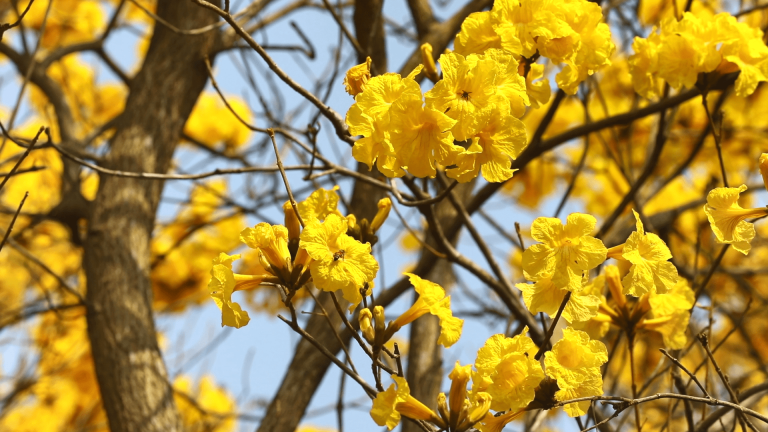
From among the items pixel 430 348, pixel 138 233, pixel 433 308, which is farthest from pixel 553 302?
pixel 430 348

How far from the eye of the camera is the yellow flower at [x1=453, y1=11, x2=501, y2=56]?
143 centimetres

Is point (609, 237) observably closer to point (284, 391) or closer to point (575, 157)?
point (284, 391)

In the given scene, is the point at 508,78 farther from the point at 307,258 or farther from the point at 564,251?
the point at 307,258

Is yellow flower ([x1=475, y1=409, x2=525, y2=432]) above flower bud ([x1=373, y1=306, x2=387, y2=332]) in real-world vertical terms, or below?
below

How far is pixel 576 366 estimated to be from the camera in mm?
1231

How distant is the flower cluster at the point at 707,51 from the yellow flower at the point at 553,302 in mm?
730

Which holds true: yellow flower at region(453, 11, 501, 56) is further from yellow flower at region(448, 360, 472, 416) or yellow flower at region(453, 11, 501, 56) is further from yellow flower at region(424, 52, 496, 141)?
yellow flower at region(448, 360, 472, 416)

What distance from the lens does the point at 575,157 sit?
531cm

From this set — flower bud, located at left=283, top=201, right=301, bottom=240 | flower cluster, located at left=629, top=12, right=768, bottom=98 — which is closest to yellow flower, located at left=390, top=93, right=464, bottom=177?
flower bud, located at left=283, top=201, right=301, bottom=240

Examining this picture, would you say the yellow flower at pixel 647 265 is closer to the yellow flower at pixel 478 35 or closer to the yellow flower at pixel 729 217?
the yellow flower at pixel 729 217

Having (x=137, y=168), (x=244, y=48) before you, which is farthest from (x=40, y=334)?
(x=244, y=48)

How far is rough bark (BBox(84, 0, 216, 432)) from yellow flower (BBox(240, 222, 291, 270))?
1693 mm

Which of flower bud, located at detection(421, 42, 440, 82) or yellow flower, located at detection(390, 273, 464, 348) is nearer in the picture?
yellow flower, located at detection(390, 273, 464, 348)

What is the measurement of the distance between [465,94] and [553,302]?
436 mm
